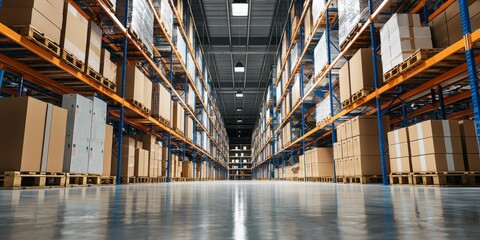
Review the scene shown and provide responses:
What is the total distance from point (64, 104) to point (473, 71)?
6.47m

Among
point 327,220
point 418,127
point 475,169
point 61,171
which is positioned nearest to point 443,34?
point 418,127

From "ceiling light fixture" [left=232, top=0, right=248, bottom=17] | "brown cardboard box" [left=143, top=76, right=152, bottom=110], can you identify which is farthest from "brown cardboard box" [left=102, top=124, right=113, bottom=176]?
"ceiling light fixture" [left=232, top=0, right=248, bottom=17]

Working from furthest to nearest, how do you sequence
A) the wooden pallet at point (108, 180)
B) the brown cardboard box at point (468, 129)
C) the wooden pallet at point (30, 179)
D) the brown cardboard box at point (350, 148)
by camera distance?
1. the brown cardboard box at point (350, 148)
2. the wooden pallet at point (108, 180)
3. the brown cardboard box at point (468, 129)
4. the wooden pallet at point (30, 179)

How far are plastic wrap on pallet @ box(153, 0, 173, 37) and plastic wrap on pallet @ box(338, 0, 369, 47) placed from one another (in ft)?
17.9

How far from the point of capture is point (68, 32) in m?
5.53

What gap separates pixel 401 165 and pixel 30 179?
6562mm

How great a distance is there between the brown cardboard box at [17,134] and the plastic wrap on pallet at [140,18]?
3.88 meters

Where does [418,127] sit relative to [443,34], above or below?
below

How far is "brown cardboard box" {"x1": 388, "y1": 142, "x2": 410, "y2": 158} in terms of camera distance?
244 inches

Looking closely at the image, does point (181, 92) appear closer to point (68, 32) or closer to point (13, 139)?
point (68, 32)

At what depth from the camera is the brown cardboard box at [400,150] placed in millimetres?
6195

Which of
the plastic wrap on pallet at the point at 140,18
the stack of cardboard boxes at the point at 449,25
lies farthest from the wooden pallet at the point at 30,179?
the stack of cardboard boxes at the point at 449,25

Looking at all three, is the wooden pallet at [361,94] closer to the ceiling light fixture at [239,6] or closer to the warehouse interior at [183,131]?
the warehouse interior at [183,131]

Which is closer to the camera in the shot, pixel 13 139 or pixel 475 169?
pixel 13 139
